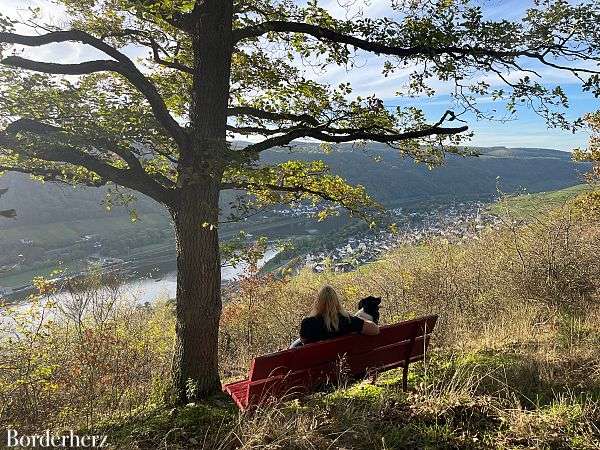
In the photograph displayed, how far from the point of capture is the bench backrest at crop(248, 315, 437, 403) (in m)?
4.19

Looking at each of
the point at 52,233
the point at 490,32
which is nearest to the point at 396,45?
the point at 490,32

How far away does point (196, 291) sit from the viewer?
6.08 m

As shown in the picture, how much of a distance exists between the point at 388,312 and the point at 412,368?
9349 millimetres

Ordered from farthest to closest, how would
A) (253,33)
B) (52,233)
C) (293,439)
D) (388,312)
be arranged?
(52,233) → (388,312) → (253,33) → (293,439)

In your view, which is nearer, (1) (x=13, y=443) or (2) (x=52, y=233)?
(1) (x=13, y=443)

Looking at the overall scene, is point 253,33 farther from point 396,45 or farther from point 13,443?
point 13,443

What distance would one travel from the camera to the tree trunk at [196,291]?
603 centimetres

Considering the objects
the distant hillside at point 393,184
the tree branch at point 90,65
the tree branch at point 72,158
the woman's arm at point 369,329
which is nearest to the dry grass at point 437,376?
the woman's arm at point 369,329

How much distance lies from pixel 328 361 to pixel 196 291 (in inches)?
90.2

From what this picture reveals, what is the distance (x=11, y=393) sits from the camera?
6316 mm

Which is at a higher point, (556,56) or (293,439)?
(556,56)

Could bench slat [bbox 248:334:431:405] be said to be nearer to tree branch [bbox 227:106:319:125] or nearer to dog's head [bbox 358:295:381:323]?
dog's head [bbox 358:295:381:323]

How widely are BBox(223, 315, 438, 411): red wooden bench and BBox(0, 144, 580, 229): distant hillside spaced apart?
6004 centimetres

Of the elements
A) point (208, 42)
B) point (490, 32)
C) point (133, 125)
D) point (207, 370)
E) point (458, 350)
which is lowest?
point (458, 350)
